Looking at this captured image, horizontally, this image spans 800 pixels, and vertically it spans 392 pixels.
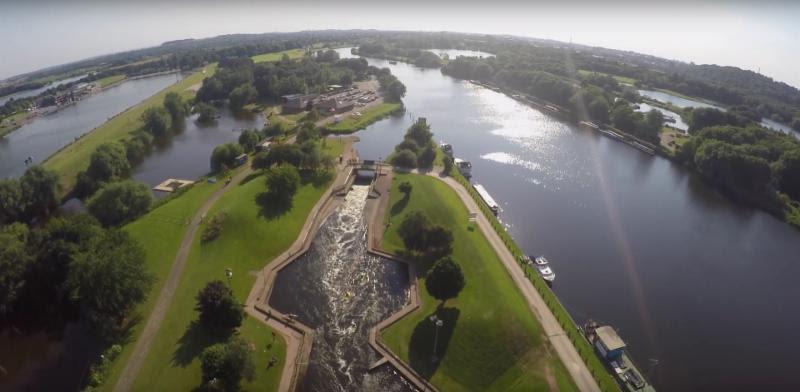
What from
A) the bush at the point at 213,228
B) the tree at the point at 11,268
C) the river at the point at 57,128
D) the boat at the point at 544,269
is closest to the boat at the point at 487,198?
the boat at the point at 544,269

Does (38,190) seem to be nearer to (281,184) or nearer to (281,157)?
(281,157)

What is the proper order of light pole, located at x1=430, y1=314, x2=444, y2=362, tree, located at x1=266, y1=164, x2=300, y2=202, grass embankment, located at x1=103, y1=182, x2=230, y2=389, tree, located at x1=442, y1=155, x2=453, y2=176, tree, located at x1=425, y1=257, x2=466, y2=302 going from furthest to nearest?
tree, located at x1=442, y1=155, x2=453, y2=176 → tree, located at x1=266, y1=164, x2=300, y2=202 → grass embankment, located at x1=103, y1=182, x2=230, y2=389 → tree, located at x1=425, y1=257, x2=466, y2=302 → light pole, located at x1=430, y1=314, x2=444, y2=362

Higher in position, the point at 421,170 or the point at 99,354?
the point at 421,170

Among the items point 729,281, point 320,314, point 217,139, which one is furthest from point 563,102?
point 320,314

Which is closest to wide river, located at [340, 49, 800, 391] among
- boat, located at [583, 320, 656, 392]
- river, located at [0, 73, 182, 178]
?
boat, located at [583, 320, 656, 392]

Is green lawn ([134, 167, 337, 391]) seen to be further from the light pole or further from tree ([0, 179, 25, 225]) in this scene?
tree ([0, 179, 25, 225])

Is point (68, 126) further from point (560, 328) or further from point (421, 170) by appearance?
point (560, 328)

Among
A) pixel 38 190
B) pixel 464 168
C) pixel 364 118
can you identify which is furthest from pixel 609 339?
pixel 364 118
